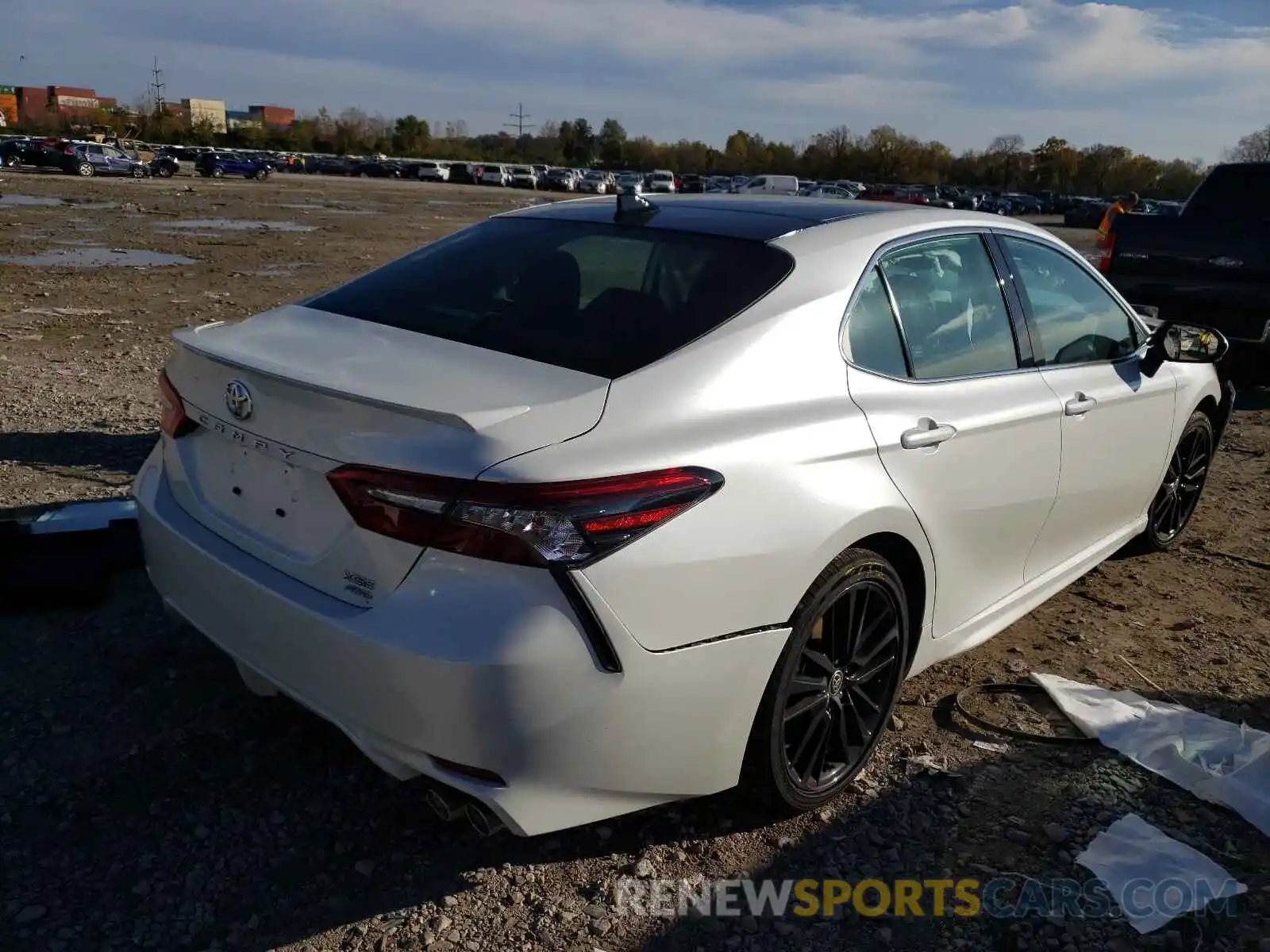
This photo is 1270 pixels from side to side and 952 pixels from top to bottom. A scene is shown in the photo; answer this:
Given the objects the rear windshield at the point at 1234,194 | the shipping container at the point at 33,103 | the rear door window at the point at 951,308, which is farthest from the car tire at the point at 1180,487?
the shipping container at the point at 33,103

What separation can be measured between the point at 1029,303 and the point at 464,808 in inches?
106

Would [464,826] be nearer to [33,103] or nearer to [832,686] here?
[832,686]

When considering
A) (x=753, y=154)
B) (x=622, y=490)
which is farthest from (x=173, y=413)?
(x=753, y=154)

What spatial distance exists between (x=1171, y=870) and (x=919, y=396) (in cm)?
144

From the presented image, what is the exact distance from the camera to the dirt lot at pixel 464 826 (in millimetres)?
2521

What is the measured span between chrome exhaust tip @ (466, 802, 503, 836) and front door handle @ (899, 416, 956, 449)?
4.89 ft

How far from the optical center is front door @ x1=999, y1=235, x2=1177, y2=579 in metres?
3.81

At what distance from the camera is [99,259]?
15500mm

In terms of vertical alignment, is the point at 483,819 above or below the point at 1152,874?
above

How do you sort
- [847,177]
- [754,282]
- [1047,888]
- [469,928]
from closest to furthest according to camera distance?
[469,928]
[1047,888]
[754,282]
[847,177]

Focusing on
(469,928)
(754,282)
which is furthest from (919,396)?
(469,928)

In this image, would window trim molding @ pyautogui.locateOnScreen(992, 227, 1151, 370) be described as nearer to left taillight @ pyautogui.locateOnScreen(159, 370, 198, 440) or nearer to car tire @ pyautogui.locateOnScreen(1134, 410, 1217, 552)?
car tire @ pyautogui.locateOnScreen(1134, 410, 1217, 552)

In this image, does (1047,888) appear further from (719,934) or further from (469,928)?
(469,928)

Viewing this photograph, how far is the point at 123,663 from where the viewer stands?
358 centimetres
